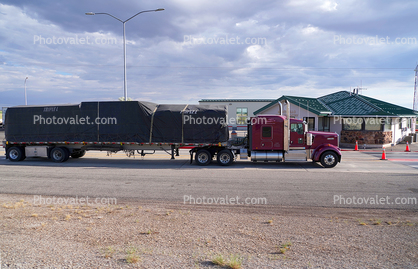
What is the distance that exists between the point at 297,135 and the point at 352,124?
14.3 m

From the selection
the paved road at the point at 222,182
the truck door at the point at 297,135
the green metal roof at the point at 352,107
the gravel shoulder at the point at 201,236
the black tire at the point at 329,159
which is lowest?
the gravel shoulder at the point at 201,236

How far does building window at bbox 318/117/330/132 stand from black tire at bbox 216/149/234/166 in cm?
1620

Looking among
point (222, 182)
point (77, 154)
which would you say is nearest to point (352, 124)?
point (222, 182)

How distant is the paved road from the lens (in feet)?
27.9

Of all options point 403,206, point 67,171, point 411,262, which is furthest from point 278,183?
point 67,171

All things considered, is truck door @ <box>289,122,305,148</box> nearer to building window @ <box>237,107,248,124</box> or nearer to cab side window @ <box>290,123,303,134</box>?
cab side window @ <box>290,123,303,134</box>

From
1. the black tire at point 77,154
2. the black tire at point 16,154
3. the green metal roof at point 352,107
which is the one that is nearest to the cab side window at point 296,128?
the green metal roof at point 352,107

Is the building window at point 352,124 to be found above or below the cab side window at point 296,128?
above

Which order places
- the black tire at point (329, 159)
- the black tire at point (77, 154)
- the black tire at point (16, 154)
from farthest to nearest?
the black tire at point (77, 154)
the black tire at point (16, 154)
the black tire at point (329, 159)

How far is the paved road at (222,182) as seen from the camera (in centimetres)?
849

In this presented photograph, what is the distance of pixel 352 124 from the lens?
84.1 feet

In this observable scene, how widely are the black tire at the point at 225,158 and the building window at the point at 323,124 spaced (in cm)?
1620

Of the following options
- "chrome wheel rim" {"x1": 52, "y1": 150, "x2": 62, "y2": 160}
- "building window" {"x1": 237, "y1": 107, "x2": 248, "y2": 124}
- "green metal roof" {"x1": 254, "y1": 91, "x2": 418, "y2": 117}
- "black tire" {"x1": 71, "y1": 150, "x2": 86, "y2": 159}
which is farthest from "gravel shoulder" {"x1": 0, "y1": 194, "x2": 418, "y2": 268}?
"building window" {"x1": 237, "y1": 107, "x2": 248, "y2": 124}

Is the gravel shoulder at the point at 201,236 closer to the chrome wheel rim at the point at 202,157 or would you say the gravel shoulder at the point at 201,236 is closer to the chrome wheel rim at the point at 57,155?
the chrome wheel rim at the point at 202,157
